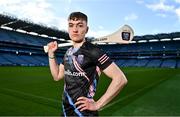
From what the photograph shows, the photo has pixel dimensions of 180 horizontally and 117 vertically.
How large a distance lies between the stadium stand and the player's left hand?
59.6m

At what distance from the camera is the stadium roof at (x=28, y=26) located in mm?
69037

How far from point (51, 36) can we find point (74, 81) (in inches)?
3558

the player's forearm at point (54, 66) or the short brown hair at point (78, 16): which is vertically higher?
the short brown hair at point (78, 16)

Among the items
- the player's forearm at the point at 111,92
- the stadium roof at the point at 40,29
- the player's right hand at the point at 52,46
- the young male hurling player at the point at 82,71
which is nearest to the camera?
the player's forearm at the point at 111,92

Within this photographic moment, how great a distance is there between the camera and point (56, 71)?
521cm

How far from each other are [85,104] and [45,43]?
85928 millimetres

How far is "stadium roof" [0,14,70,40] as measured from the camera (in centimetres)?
6904

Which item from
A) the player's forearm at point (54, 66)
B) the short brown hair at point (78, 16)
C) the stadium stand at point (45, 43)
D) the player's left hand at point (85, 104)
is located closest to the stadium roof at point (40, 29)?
the stadium stand at point (45, 43)

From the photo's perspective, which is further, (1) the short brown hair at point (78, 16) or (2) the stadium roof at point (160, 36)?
(2) the stadium roof at point (160, 36)

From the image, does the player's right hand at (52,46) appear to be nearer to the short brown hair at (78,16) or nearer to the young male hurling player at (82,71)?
the young male hurling player at (82,71)

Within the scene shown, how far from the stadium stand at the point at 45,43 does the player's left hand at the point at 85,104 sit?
195 feet

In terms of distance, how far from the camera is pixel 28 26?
7781 cm

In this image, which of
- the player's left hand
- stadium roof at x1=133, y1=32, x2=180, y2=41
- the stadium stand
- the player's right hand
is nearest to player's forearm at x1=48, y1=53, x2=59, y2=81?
the player's right hand

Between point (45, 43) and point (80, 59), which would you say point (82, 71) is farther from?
point (45, 43)
